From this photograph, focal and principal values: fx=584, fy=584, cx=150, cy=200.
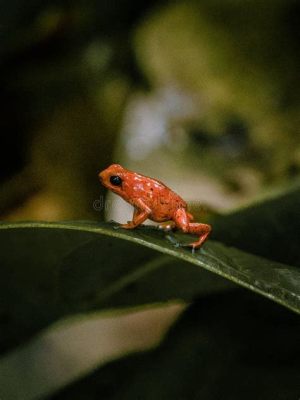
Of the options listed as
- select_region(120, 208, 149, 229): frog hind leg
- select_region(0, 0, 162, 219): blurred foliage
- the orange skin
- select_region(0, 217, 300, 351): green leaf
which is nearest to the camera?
select_region(0, 217, 300, 351): green leaf

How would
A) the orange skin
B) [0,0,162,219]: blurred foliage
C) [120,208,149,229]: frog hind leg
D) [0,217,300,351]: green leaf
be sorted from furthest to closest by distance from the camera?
[0,0,162,219]: blurred foliage
the orange skin
[120,208,149,229]: frog hind leg
[0,217,300,351]: green leaf

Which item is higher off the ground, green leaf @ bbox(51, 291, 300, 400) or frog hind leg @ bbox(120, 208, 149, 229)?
frog hind leg @ bbox(120, 208, 149, 229)

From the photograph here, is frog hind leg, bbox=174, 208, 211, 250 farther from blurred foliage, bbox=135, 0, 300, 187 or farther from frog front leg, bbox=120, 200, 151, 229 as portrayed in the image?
blurred foliage, bbox=135, 0, 300, 187

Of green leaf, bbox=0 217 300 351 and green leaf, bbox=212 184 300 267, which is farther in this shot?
green leaf, bbox=212 184 300 267

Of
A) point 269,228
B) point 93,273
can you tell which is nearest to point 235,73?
point 269,228

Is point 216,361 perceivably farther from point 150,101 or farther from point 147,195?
point 150,101

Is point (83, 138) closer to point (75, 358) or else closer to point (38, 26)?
point (38, 26)

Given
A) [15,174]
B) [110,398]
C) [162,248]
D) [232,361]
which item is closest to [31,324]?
[110,398]

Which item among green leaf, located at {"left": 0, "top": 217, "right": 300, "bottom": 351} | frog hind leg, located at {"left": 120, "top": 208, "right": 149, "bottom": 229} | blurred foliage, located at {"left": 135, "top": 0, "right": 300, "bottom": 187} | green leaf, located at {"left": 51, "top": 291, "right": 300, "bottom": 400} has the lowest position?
green leaf, located at {"left": 51, "top": 291, "right": 300, "bottom": 400}

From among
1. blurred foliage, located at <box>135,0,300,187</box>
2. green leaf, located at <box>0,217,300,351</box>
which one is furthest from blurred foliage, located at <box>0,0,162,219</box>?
green leaf, located at <box>0,217,300,351</box>
